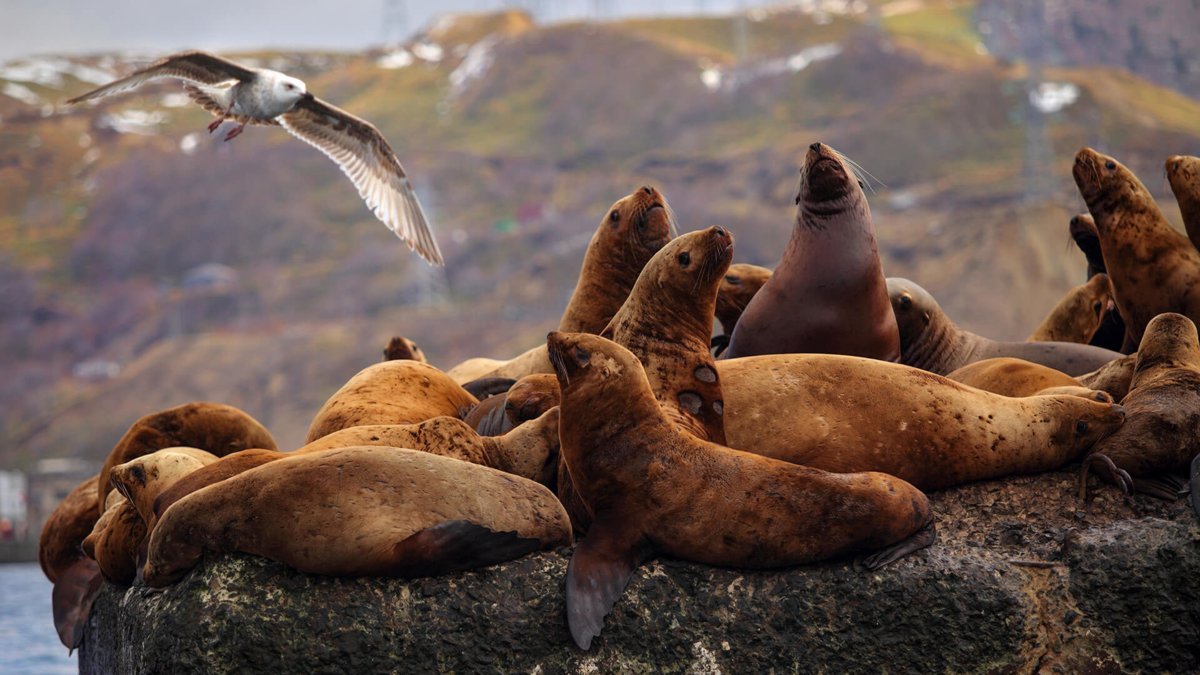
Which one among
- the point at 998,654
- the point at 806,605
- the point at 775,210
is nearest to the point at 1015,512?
the point at 998,654

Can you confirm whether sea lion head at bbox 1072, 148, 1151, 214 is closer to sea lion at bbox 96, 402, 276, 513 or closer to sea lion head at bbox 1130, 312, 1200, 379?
sea lion head at bbox 1130, 312, 1200, 379

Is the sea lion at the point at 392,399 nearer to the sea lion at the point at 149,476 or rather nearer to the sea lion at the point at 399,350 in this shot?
the sea lion at the point at 149,476

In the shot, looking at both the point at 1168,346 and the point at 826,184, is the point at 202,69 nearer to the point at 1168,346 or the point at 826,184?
the point at 826,184

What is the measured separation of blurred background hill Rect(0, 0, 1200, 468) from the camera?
7606 cm

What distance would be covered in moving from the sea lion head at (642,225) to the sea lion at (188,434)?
2.10m

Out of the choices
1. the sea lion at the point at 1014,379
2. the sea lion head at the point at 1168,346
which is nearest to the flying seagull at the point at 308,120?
the sea lion at the point at 1014,379

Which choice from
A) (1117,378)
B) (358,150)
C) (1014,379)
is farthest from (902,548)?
(358,150)

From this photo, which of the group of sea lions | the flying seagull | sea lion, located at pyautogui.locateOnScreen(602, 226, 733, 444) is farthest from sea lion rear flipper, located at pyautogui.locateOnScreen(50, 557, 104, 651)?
sea lion, located at pyautogui.locateOnScreen(602, 226, 733, 444)

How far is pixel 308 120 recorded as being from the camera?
1107cm

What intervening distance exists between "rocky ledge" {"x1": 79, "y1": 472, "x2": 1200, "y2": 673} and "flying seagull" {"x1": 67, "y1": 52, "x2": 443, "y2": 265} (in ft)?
17.2

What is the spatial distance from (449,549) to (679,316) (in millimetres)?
1482

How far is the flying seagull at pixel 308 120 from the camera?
33.3 feet

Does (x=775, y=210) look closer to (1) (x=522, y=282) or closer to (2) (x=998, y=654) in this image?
(1) (x=522, y=282)

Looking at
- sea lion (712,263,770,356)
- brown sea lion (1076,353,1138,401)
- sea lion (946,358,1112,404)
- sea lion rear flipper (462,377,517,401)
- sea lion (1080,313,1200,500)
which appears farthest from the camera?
sea lion (712,263,770,356)
